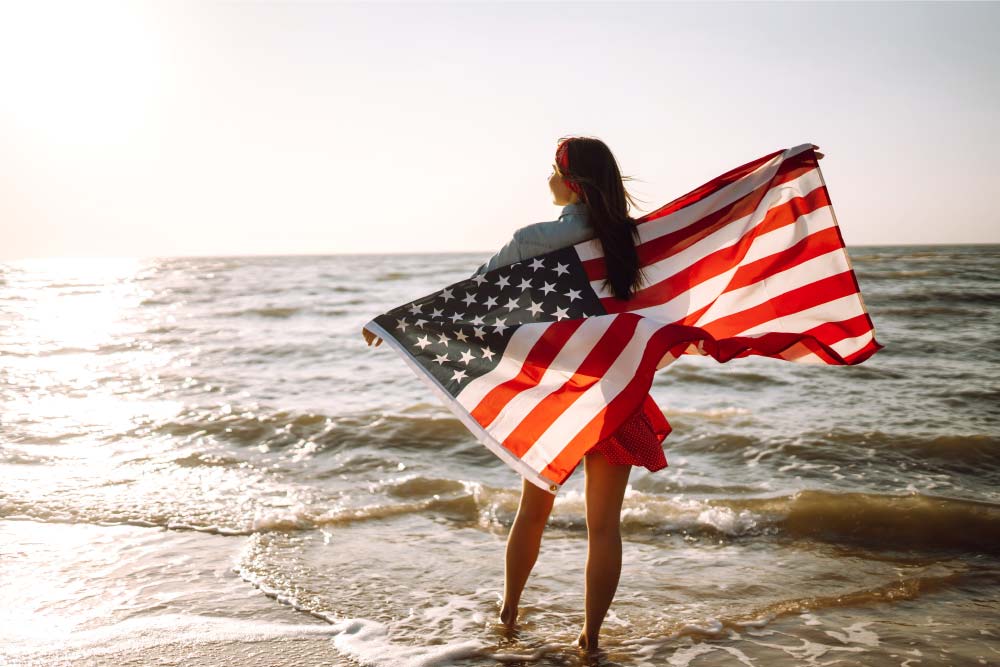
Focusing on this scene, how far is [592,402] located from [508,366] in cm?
42

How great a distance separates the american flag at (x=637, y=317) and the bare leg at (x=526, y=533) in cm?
28

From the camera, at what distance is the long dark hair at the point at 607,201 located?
3.23 meters

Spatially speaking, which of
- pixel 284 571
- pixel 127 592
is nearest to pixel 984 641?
pixel 284 571

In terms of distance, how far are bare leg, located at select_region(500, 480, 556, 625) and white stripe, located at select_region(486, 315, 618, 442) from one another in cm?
30

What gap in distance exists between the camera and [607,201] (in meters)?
3.27

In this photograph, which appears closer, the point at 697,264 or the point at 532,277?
the point at 532,277

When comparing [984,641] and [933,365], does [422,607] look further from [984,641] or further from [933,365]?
[933,365]

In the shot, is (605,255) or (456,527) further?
(456,527)

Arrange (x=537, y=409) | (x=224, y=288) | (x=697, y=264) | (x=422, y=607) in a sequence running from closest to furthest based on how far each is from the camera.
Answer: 1. (x=537, y=409)
2. (x=697, y=264)
3. (x=422, y=607)
4. (x=224, y=288)

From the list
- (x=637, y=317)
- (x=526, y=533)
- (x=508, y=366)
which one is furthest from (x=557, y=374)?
(x=526, y=533)

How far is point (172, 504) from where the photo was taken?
6.11 metres

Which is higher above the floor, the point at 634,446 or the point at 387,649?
the point at 634,446

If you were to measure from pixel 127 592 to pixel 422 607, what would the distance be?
163 cm

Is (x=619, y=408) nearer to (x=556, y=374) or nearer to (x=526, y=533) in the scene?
(x=556, y=374)
